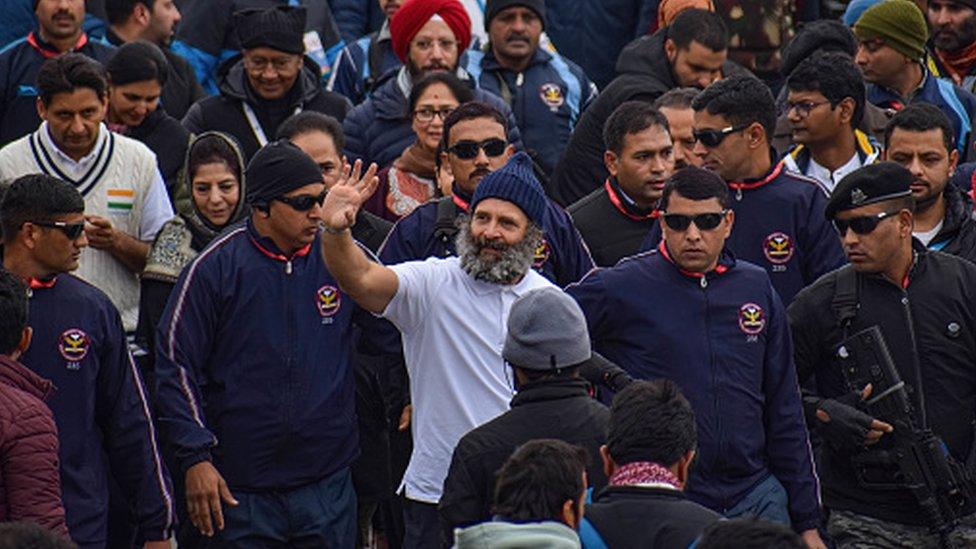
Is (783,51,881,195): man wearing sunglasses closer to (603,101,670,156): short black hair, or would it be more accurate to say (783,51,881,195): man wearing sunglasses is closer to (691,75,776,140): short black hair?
(691,75,776,140): short black hair

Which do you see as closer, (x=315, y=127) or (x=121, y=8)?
(x=315, y=127)

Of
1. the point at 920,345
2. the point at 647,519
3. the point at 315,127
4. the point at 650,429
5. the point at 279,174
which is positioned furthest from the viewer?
the point at 315,127

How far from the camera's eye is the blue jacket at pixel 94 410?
9023 millimetres

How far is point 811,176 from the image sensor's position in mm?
11188

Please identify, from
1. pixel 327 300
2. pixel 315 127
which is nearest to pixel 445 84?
pixel 315 127

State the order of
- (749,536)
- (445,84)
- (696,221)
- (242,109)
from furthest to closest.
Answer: (242,109)
(445,84)
(696,221)
(749,536)

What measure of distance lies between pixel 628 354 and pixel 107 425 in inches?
87.7

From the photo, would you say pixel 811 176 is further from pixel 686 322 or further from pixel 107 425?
pixel 107 425

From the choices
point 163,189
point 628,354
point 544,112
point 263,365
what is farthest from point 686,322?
point 544,112

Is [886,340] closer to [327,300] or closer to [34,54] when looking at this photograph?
A: [327,300]

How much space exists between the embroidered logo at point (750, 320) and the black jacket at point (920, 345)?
0.50 metres

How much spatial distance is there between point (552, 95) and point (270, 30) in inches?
71.2

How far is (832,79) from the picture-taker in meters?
11.2

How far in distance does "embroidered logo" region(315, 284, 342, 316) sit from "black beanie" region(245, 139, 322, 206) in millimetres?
454
